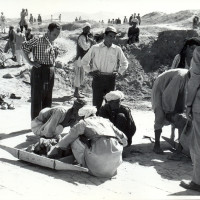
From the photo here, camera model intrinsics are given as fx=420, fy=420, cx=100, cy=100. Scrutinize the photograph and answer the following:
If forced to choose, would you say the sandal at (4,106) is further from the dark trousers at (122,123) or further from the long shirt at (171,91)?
the long shirt at (171,91)

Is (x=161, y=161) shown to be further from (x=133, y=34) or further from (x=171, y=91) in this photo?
(x=133, y=34)

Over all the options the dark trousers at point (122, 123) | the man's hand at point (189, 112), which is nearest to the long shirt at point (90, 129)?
the dark trousers at point (122, 123)

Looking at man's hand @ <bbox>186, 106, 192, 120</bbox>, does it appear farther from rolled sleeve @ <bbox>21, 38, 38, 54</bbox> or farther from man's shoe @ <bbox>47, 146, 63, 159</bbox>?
rolled sleeve @ <bbox>21, 38, 38, 54</bbox>

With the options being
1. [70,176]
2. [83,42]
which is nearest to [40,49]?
[70,176]

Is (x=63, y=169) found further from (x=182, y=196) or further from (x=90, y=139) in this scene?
(x=182, y=196)

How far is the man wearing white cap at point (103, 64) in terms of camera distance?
7578mm

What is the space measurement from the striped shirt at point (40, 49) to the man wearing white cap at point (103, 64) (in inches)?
28.5

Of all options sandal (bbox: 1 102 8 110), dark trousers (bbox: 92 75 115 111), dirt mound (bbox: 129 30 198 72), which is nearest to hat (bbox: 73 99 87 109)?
dark trousers (bbox: 92 75 115 111)

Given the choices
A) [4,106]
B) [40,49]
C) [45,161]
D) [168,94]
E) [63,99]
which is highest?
[40,49]

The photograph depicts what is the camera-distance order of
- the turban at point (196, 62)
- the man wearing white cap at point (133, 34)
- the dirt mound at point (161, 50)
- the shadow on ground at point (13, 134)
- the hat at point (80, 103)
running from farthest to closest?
the man wearing white cap at point (133, 34) → the dirt mound at point (161, 50) → the shadow on ground at point (13, 134) → the hat at point (80, 103) → the turban at point (196, 62)

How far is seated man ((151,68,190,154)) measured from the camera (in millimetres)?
6578

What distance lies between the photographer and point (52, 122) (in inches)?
257

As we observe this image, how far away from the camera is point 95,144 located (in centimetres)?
545

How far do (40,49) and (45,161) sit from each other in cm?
236
